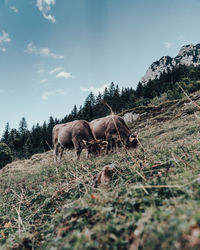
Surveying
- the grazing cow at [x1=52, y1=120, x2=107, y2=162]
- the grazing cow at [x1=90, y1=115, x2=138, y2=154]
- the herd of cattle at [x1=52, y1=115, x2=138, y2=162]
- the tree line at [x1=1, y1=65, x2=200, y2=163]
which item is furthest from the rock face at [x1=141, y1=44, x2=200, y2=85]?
the grazing cow at [x1=52, y1=120, x2=107, y2=162]

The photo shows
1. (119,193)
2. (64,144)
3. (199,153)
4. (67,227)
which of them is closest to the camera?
(67,227)

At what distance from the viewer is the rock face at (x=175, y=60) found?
158 m

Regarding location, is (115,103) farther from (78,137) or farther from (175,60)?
(175,60)

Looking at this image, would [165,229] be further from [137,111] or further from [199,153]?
[137,111]

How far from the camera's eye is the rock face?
158 m

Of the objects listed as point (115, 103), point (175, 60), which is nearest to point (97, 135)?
point (115, 103)

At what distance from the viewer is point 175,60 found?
164500mm

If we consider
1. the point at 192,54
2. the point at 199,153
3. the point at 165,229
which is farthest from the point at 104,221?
the point at 192,54

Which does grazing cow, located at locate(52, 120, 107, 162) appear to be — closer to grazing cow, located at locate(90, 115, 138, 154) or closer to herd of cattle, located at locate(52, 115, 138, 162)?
herd of cattle, located at locate(52, 115, 138, 162)

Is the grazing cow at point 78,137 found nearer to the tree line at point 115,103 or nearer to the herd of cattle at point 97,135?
the herd of cattle at point 97,135

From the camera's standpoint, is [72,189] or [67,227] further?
[72,189]

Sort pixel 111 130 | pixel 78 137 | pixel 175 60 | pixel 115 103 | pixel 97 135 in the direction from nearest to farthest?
pixel 78 137 < pixel 111 130 < pixel 97 135 < pixel 115 103 < pixel 175 60

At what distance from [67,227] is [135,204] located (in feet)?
2.21

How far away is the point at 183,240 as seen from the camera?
0.98 metres
